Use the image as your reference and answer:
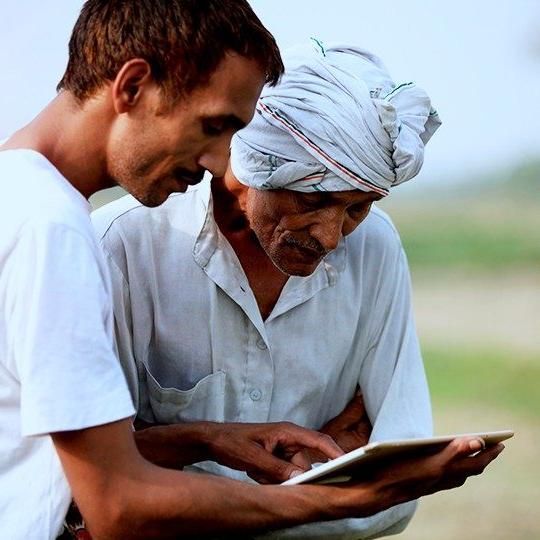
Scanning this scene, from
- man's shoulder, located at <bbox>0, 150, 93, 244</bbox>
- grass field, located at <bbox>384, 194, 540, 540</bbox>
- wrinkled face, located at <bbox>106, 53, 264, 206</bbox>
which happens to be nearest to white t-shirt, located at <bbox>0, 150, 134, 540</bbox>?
man's shoulder, located at <bbox>0, 150, 93, 244</bbox>

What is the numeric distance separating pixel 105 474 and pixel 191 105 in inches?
28.0

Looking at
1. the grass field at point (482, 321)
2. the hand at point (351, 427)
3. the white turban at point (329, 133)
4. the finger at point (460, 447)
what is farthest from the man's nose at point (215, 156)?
the grass field at point (482, 321)

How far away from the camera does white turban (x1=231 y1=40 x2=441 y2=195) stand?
3.37 m

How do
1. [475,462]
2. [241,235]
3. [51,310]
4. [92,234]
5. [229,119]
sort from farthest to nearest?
1. [241,235]
2. [475,462]
3. [229,119]
4. [92,234]
5. [51,310]

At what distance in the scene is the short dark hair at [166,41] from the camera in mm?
2695

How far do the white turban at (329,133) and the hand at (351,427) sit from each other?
1.88ft

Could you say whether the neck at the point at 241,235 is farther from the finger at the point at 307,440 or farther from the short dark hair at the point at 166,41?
the short dark hair at the point at 166,41

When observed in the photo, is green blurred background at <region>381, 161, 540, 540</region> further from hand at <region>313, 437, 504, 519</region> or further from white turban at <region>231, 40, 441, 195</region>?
hand at <region>313, 437, 504, 519</region>

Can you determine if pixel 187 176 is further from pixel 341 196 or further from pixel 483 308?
pixel 483 308

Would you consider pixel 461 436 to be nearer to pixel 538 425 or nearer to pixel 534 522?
pixel 534 522

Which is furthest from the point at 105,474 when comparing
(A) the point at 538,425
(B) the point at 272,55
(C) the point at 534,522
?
(A) the point at 538,425

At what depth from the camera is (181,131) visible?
275cm

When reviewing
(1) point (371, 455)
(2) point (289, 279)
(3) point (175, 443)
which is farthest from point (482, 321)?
(1) point (371, 455)

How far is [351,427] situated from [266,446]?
32 cm
